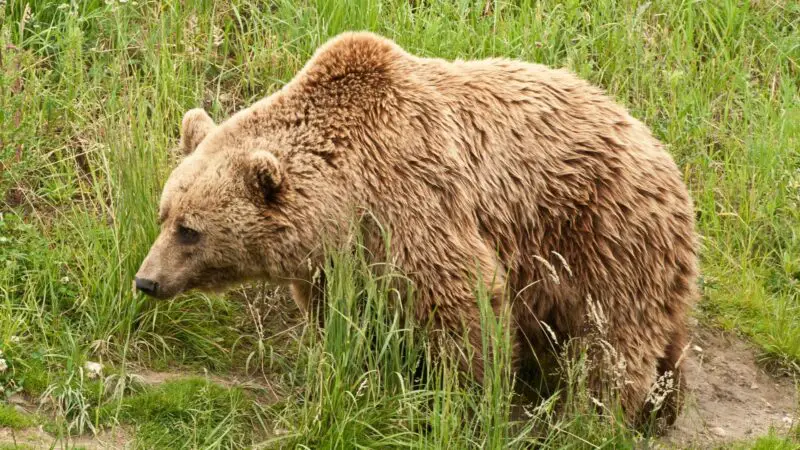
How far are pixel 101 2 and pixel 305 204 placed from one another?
299cm

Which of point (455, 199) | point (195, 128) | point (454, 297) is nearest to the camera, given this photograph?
point (454, 297)

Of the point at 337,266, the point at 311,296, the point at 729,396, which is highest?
the point at 337,266

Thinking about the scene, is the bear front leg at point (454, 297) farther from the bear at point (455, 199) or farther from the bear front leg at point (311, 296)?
the bear front leg at point (311, 296)

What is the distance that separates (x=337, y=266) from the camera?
5.50 m

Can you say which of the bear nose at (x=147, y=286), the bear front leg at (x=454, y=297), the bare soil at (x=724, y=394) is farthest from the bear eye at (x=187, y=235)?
the bear front leg at (x=454, y=297)

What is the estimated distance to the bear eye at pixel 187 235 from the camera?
5746 millimetres

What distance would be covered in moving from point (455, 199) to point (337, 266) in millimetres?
663

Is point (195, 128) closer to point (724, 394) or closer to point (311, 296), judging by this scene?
point (311, 296)

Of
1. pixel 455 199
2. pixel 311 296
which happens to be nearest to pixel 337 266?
pixel 311 296

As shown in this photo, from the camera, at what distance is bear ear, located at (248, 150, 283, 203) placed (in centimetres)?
559

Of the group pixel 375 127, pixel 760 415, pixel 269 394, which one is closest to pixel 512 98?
pixel 375 127

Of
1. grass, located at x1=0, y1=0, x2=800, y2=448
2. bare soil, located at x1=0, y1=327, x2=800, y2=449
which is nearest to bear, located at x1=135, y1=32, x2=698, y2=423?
grass, located at x1=0, y1=0, x2=800, y2=448

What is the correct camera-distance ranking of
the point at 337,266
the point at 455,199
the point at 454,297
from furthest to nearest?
the point at 455,199 < the point at 454,297 < the point at 337,266

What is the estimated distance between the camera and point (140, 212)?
6.39 meters
